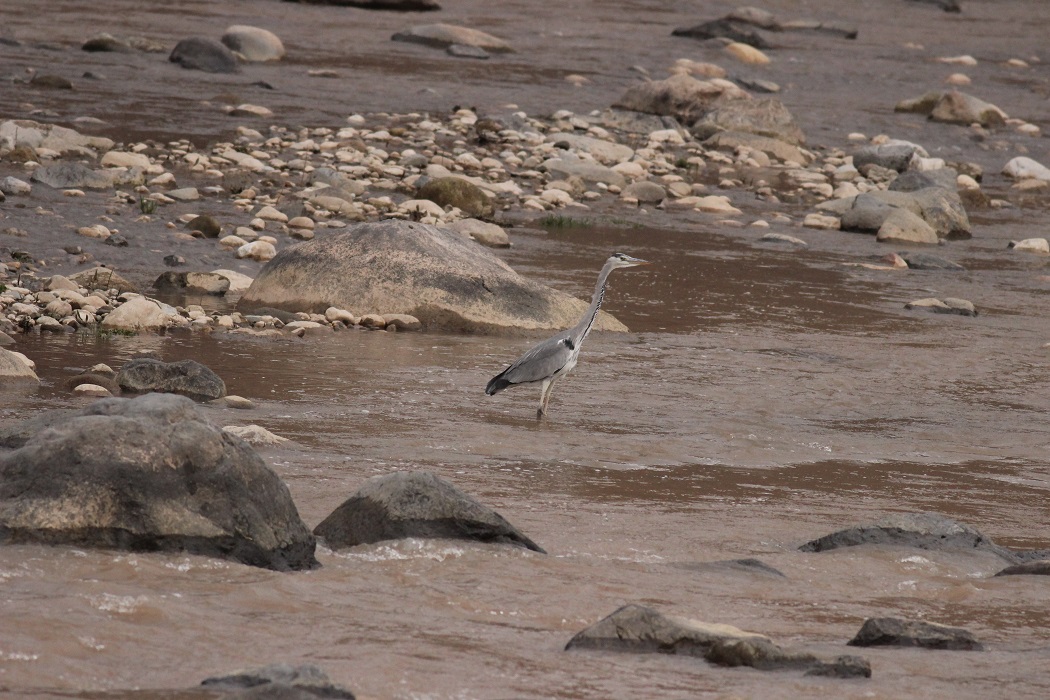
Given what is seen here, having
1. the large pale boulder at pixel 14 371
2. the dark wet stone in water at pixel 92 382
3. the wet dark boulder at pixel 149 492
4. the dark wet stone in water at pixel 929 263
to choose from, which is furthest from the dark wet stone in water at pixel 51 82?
the wet dark boulder at pixel 149 492

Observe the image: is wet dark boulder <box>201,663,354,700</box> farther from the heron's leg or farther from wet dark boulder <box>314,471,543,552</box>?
the heron's leg

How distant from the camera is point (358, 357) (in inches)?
434

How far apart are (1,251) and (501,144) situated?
8542mm

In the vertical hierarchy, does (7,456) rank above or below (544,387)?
above

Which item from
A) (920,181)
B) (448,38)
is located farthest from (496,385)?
(448,38)

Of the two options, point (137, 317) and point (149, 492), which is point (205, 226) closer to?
point (137, 317)

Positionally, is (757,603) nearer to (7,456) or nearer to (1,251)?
(7,456)

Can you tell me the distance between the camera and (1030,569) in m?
6.95

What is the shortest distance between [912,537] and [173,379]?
176 inches

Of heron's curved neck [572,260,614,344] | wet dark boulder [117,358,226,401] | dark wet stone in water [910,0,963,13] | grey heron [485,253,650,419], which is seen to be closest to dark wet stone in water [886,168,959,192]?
heron's curved neck [572,260,614,344]

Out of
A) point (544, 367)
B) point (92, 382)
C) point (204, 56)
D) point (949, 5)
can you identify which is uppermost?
point (949, 5)

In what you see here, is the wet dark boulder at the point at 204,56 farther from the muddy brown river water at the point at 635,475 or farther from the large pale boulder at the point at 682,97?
the large pale boulder at the point at 682,97

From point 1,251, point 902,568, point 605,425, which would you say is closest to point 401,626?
point 902,568

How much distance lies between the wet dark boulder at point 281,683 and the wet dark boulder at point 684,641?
114 centimetres
